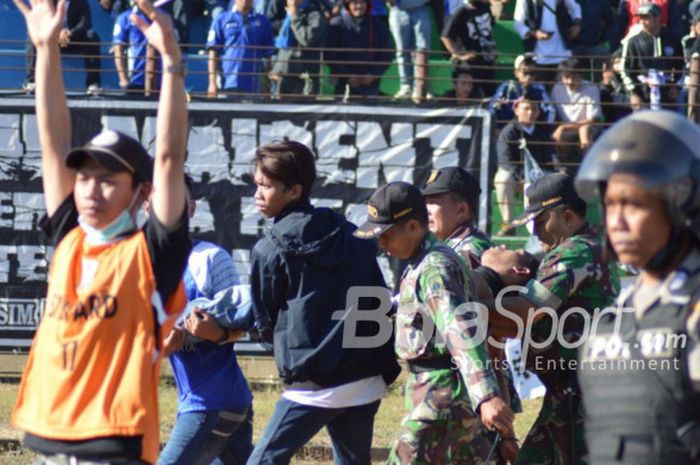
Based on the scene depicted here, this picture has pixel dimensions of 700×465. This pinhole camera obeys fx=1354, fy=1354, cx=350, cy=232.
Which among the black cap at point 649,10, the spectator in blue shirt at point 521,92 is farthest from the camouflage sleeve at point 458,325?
the black cap at point 649,10

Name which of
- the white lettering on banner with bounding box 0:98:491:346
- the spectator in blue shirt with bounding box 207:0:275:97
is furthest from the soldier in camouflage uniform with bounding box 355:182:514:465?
the spectator in blue shirt with bounding box 207:0:275:97

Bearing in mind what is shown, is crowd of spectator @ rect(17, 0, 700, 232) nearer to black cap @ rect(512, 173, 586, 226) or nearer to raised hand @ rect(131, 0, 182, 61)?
black cap @ rect(512, 173, 586, 226)

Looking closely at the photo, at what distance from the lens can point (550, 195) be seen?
6723 mm

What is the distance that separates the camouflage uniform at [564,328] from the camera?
6.45 m

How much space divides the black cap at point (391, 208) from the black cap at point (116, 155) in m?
1.79

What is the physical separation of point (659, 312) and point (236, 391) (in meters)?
3.19

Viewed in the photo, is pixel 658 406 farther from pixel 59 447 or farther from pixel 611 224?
pixel 59 447

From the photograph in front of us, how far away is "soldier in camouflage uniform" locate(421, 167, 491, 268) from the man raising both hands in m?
2.54

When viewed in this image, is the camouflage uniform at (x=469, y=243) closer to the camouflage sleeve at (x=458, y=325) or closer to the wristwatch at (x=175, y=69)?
the camouflage sleeve at (x=458, y=325)

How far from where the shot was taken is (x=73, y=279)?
4.61m

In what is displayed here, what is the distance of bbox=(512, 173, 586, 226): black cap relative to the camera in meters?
6.71

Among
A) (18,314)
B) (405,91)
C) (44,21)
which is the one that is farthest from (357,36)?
(44,21)

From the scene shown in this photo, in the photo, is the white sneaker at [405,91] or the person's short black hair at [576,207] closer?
the person's short black hair at [576,207]

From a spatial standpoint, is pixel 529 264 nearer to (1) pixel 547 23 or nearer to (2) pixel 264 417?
(2) pixel 264 417
